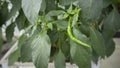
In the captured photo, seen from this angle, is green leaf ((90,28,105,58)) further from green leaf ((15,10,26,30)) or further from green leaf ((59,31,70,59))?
green leaf ((15,10,26,30))

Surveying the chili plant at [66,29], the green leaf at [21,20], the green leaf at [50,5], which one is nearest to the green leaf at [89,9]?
the chili plant at [66,29]

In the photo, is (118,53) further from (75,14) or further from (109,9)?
(75,14)

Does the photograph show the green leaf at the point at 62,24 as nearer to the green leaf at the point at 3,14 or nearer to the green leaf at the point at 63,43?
the green leaf at the point at 63,43

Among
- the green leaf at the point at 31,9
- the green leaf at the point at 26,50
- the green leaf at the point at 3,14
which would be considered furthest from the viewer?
the green leaf at the point at 3,14

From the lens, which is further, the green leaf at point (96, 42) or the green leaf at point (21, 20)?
the green leaf at point (21, 20)

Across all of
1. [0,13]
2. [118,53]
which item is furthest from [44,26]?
[118,53]

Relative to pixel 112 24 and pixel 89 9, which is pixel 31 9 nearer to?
pixel 89 9

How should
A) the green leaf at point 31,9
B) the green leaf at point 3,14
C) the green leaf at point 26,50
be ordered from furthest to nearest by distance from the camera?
the green leaf at point 3,14 < the green leaf at point 26,50 < the green leaf at point 31,9

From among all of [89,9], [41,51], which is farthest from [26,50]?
[89,9]
